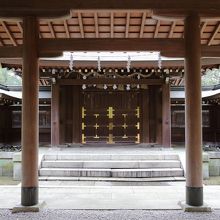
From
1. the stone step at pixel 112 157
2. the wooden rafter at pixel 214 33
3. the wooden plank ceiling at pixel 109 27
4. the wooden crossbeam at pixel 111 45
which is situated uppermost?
the wooden plank ceiling at pixel 109 27

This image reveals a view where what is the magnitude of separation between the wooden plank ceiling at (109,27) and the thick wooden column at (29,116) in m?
0.59

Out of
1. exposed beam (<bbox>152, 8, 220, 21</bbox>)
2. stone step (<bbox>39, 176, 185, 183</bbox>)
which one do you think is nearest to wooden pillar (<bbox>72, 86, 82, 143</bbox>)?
stone step (<bbox>39, 176, 185, 183</bbox>)

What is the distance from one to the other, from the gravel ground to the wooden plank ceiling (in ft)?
A: 12.9

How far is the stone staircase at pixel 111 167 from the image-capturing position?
11.9m

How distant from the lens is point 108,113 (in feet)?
53.7

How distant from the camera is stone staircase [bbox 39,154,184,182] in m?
11.9

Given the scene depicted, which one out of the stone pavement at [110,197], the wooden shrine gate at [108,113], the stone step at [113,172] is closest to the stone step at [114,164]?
the stone step at [113,172]

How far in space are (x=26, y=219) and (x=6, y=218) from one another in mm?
407

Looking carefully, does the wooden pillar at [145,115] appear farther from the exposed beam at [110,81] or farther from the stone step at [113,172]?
the stone step at [113,172]

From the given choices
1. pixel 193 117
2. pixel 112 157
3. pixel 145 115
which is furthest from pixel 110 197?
pixel 145 115

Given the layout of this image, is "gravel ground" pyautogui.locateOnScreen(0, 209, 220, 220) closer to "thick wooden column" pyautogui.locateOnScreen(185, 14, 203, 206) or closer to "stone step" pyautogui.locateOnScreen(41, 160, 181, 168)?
"thick wooden column" pyautogui.locateOnScreen(185, 14, 203, 206)

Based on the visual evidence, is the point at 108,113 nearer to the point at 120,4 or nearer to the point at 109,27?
the point at 109,27

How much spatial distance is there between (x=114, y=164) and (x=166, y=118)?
3843 millimetres

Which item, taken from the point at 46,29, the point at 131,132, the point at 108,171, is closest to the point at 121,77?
the point at 131,132
